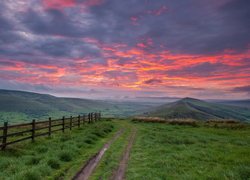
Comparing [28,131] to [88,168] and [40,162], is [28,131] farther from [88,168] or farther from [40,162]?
[88,168]

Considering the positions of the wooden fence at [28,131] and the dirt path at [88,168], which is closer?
the dirt path at [88,168]

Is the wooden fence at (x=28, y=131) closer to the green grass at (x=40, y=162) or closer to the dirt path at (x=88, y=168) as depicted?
the green grass at (x=40, y=162)

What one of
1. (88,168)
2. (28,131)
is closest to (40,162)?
(88,168)

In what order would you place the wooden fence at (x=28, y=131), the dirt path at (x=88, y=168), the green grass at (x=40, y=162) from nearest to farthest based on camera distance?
the green grass at (x=40, y=162) → the dirt path at (x=88, y=168) → the wooden fence at (x=28, y=131)

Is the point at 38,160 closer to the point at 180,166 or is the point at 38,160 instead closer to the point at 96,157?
the point at 96,157

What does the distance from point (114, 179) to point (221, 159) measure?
716 centimetres

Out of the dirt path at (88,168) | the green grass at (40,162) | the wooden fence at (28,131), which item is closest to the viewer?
the green grass at (40,162)

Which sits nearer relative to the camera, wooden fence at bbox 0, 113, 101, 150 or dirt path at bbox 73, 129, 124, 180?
dirt path at bbox 73, 129, 124, 180

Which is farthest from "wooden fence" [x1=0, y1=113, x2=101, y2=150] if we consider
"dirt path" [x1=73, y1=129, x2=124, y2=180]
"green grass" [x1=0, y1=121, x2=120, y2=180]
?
"dirt path" [x1=73, y1=129, x2=124, y2=180]

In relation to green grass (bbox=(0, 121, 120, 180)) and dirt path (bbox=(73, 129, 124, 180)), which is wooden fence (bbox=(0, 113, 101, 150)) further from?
dirt path (bbox=(73, 129, 124, 180))

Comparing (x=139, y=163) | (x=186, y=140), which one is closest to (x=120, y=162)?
(x=139, y=163)

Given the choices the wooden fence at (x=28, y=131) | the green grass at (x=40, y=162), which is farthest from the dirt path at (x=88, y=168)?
the wooden fence at (x=28, y=131)

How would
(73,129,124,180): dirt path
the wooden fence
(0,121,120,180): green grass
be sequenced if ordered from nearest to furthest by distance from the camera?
(0,121,120,180): green grass
(73,129,124,180): dirt path
the wooden fence

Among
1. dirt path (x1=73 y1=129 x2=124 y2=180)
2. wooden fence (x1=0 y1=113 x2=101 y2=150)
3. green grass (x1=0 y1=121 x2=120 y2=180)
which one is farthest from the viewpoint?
wooden fence (x1=0 y1=113 x2=101 y2=150)
